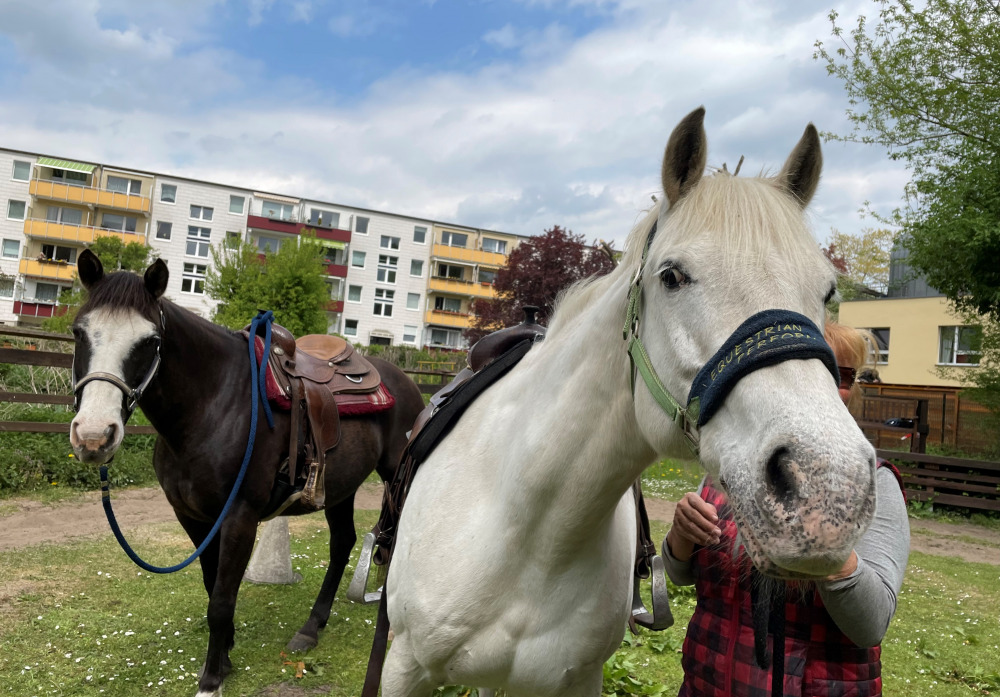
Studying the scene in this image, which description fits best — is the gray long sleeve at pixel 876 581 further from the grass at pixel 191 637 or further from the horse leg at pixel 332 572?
the horse leg at pixel 332 572

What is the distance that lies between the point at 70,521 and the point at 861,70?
14251mm

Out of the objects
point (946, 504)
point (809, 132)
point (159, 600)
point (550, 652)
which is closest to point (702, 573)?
point (550, 652)

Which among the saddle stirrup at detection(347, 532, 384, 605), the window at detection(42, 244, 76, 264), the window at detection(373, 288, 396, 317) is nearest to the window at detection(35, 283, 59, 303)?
the window at detection(42, 244, 76, 264)

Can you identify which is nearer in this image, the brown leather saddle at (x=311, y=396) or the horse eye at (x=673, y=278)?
the horse eye at (x=673, y=278)

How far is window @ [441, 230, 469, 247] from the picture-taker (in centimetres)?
4728

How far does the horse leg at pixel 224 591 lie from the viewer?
10.6 feet

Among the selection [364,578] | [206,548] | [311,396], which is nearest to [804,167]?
[364,578]

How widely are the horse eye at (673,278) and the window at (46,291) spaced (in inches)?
1838

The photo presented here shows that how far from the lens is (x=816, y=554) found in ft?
3.07

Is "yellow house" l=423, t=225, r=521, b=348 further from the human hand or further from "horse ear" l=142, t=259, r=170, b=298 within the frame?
the human hand

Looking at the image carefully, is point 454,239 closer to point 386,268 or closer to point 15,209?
point 386,268

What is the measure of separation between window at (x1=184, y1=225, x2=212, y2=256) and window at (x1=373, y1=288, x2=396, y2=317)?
444 inches

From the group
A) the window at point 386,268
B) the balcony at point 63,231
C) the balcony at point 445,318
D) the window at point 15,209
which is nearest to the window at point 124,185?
the balcony at point 63,231

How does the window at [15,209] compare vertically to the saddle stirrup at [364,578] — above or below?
above
